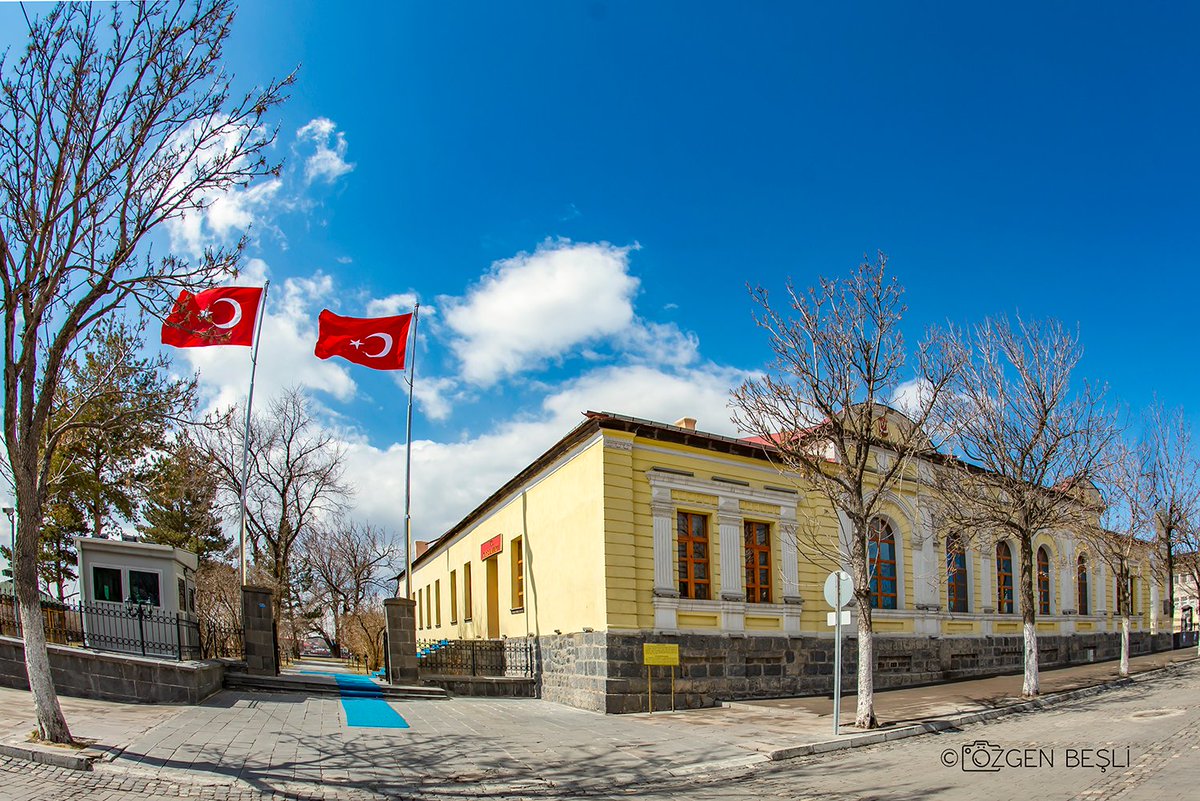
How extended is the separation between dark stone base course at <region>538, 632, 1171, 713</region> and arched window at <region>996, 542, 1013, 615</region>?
1.83 metres

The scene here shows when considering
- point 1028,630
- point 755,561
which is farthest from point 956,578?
point 755,561

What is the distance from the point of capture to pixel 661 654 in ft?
56.0

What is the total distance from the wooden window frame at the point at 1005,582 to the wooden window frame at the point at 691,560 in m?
12.4

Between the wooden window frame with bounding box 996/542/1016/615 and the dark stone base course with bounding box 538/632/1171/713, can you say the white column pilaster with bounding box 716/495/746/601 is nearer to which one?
the dark stone base course with bounding box 538/632/1171/713

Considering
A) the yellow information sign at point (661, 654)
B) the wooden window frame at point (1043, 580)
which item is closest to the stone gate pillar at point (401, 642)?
the yellow information sign at point (661, 654)

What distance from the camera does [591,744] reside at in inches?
500

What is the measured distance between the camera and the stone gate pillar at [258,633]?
17891 mm

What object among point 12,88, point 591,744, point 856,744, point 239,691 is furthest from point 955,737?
point 12,88

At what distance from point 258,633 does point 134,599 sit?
8.71ft

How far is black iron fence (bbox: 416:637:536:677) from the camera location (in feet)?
71.3

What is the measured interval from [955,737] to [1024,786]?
4.95 metres

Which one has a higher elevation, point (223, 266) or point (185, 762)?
point (223, 266)

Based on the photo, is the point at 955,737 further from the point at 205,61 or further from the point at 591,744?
the point at 205,61

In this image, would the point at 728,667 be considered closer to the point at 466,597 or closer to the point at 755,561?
the point at 755,561
